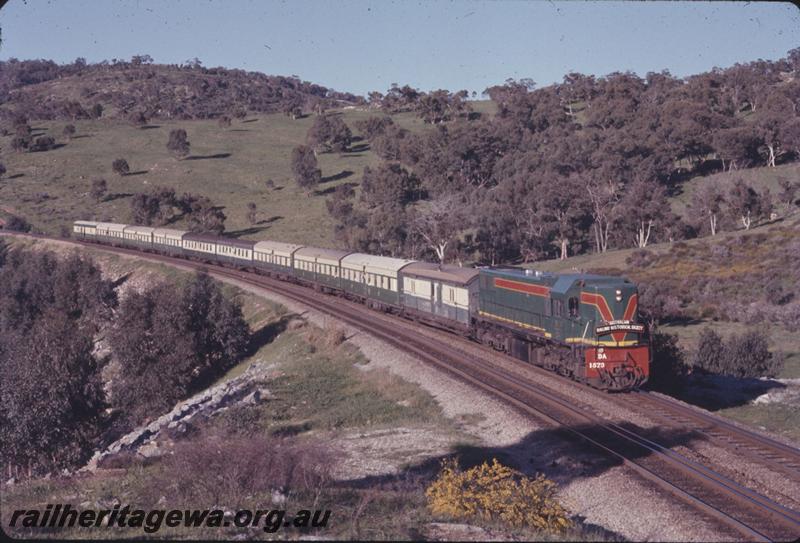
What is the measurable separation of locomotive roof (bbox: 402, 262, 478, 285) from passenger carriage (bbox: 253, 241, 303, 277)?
64.6 ft

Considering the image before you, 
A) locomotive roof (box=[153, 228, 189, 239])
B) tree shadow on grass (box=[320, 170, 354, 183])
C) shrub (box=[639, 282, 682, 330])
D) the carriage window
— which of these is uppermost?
tree shadow on grass (box=[320, 170, 354, 183])

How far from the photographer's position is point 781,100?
315 feet

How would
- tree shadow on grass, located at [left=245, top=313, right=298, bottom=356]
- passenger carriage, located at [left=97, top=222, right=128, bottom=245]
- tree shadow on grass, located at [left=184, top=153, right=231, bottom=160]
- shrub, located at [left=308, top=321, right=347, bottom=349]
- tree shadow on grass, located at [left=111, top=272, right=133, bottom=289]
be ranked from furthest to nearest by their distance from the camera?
tree shadow on grass, located at [left=184, top=153, right=231, bottom=160] < passenger carriage, located at [left=97, top=222, right=128, bottom=245] < tree shadow on grass, located at [left=111, top=272, right=133, bottom=289] < tree shadow on grass, located at [left=245, top=313, right=298, bottom=356] < shrub, located at [left=308, top=321, right=347, bottom=349]

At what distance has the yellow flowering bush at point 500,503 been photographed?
12.0m

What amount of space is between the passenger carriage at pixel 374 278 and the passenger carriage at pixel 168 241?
30454 mm

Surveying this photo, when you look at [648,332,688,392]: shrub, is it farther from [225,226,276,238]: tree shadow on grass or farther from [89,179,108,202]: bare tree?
[89,179,108,202]: bare tree

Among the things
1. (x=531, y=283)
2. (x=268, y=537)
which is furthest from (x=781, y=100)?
(x=268, y=537)

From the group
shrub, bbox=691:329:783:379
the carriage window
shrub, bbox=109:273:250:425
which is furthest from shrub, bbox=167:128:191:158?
the carriage window

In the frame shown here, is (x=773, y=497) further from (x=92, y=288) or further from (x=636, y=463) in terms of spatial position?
(x=92, y=288)

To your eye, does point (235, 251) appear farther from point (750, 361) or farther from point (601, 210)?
point (750, 361)

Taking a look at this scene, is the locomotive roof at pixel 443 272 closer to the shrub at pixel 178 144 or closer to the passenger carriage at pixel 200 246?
the passenger carriage at pixel 200 246

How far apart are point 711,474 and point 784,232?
170 feet

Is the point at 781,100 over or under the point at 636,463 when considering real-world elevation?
over

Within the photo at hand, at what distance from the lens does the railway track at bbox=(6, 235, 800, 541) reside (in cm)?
1303
